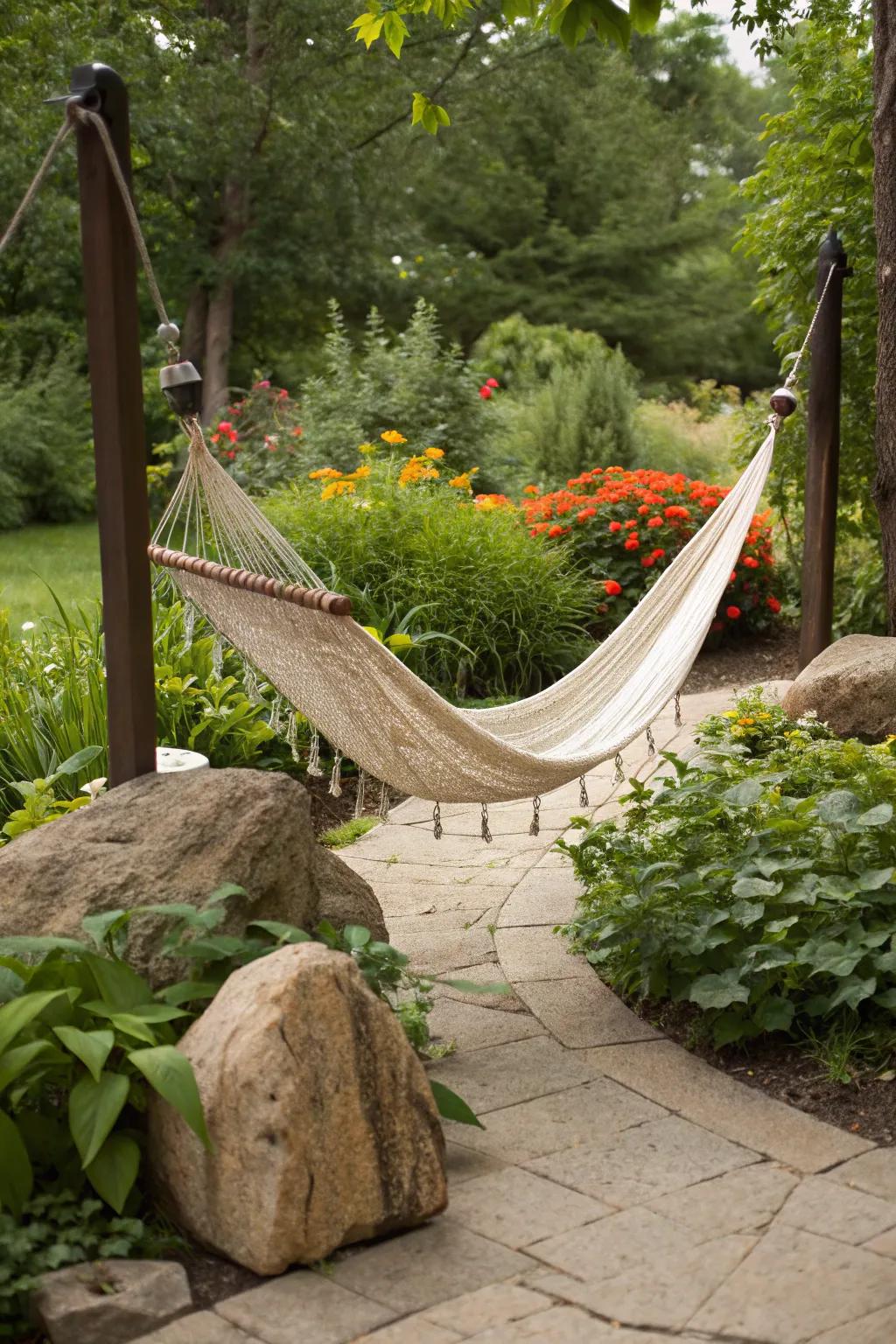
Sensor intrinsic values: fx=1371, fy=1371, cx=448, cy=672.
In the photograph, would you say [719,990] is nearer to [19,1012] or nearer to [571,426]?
[19,1012]

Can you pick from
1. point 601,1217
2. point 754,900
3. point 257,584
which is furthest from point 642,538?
point 601,1217

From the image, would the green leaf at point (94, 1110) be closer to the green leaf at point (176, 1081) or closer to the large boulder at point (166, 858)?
the green leaf at point (176, 1081)

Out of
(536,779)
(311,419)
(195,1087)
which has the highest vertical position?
(311,419)

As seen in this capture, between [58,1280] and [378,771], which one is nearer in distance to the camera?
[58,1280]

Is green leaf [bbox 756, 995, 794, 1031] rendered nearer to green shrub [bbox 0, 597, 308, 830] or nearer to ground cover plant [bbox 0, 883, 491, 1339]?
ground cover plant [bbox 0, 883, 491, 1339]

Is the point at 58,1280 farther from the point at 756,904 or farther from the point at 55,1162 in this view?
the point at 756,904

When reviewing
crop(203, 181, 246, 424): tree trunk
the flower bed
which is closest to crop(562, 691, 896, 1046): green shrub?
the flower bed

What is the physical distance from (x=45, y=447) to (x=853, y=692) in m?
7.67

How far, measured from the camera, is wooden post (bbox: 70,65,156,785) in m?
2.04

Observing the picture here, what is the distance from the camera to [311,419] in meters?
7.13

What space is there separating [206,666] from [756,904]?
2.04 m

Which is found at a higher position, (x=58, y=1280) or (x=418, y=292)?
(x=418, y=292)

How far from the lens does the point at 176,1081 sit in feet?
5.28

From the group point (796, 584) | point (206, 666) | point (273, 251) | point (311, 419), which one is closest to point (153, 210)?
point (273, 251)
